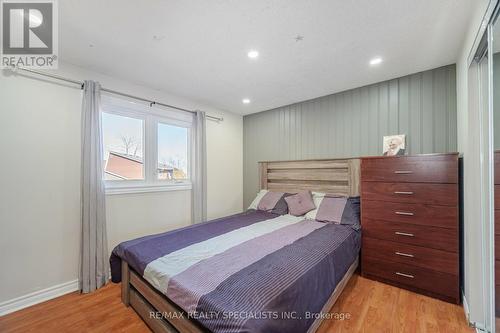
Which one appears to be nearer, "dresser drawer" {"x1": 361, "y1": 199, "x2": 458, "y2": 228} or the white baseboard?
the white baseboard

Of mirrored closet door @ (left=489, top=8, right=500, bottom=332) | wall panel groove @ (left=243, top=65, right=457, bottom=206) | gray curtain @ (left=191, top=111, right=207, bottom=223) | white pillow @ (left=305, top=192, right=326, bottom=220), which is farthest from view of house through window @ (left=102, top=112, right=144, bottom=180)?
mirrored closet door @ (left=489, top=8, right=500, bottom=332)

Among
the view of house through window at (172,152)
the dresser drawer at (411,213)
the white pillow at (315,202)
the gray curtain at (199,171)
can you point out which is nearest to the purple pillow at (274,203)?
the white pillow at (315,202)

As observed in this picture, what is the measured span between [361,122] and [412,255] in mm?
1653

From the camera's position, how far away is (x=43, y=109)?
204 cm

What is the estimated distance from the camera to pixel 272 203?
3.25m

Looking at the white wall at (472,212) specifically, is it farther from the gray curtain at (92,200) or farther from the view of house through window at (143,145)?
the gray curtain at (92,200)

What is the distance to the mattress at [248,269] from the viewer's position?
1.08 metres

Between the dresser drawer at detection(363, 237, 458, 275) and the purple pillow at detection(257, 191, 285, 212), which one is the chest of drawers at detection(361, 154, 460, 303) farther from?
the purple pillow at detection(257, 191, 285, 212)

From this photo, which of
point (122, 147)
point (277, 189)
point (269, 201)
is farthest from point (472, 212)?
point (122, 147)

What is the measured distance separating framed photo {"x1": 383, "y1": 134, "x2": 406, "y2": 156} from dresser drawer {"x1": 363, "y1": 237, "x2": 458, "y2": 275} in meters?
1.05

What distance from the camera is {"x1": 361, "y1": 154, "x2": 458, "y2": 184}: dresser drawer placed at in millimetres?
1932

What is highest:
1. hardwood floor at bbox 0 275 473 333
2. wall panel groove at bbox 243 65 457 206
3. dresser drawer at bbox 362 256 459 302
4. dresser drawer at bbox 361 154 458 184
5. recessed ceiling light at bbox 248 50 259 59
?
recessed ceiling light at bbox 248 50 259 59

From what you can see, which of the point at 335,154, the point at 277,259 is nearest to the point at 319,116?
the point at 335,154

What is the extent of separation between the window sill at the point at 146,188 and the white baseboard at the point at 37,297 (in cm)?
99
